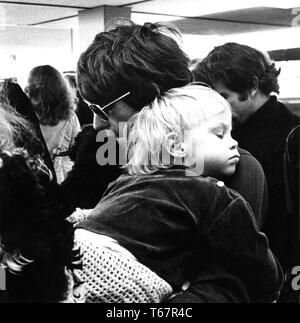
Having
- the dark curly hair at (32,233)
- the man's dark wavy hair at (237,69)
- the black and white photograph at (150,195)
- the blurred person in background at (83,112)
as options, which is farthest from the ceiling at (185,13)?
the dark curly hair at (32,233)

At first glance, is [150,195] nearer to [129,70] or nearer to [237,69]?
[129,70]

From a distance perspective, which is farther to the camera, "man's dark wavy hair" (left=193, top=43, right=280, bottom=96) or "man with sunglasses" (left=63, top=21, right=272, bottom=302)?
"man's dark wavy hair" (left=193, top=43, right=280, bottom=96)

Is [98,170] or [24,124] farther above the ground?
[24,124]

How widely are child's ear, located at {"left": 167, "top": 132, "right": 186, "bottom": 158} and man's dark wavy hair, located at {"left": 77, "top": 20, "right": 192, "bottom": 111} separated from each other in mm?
85

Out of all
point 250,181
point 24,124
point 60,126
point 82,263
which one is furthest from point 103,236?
point 60,126

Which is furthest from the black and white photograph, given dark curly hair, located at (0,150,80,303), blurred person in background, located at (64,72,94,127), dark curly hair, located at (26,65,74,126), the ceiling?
the ceiling

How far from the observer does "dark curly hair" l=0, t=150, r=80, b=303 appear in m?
0.64

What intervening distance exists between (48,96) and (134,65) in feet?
2.92

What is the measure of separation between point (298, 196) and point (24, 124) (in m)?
0.65

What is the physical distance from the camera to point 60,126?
171 centimetres

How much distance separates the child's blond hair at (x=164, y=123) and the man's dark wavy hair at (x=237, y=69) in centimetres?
38

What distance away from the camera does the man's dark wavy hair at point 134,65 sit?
892 millimetres

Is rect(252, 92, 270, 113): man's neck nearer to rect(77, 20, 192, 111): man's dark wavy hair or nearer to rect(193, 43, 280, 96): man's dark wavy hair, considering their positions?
rect(193, 43, 280, 96): man's dark wavy hair
